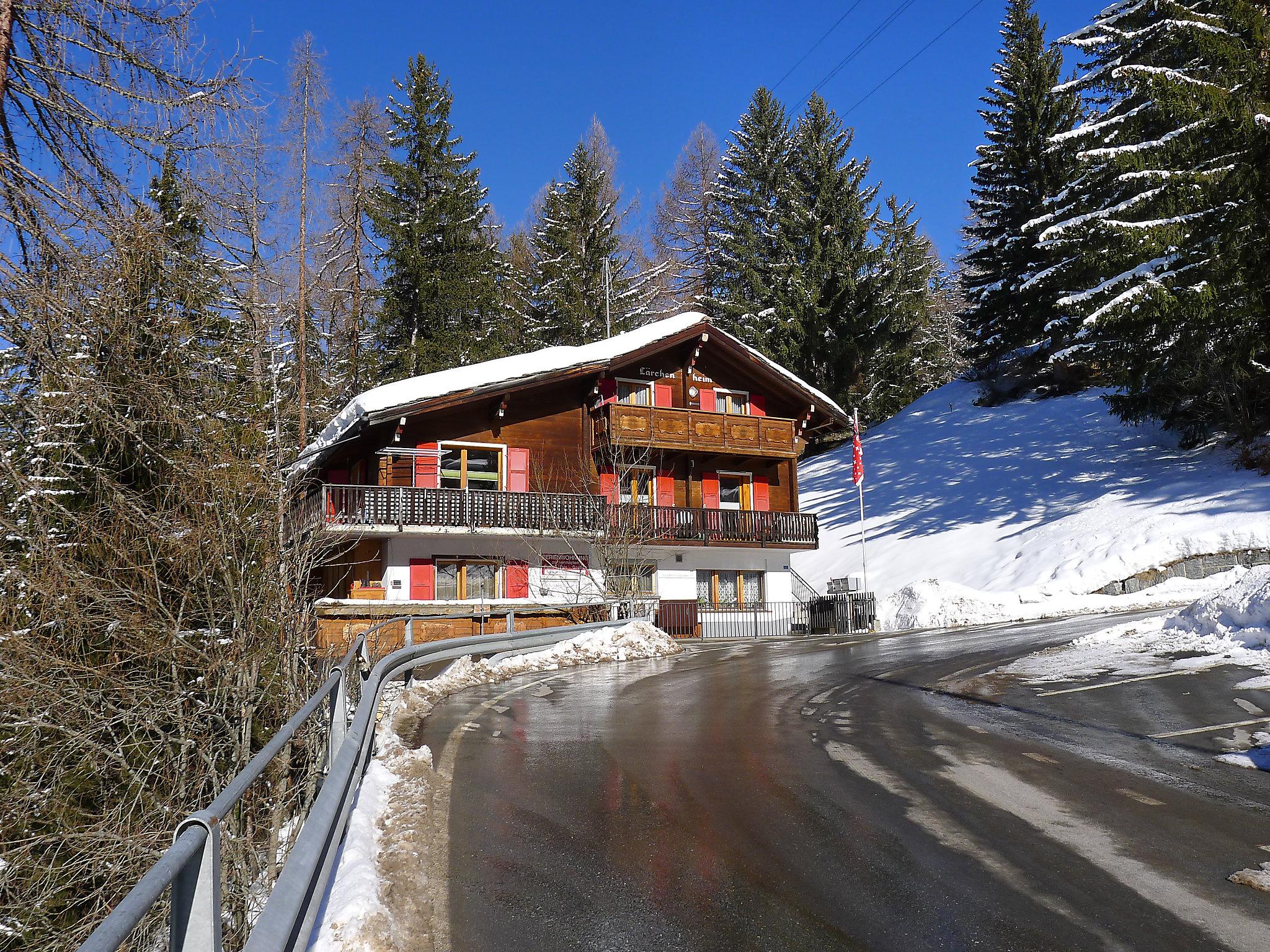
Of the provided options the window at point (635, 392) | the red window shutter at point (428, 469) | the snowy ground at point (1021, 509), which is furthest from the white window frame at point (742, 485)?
the red window shutter at point (428, 469)

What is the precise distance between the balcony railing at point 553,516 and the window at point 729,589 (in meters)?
1.68

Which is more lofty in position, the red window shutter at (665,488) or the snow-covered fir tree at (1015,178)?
the snow-covered fir tree at (1015,178)

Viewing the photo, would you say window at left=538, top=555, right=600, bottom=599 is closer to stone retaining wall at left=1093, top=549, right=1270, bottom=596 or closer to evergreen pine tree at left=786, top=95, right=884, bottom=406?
→ stone retaining wall at left=1093, top=549, right=1270, bottom=596

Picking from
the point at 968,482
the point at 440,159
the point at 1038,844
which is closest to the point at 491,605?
the point at 1038,844

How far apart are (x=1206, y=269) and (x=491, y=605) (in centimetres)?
2116

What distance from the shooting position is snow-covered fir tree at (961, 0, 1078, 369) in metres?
50.7

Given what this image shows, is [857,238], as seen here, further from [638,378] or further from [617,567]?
[617,567]

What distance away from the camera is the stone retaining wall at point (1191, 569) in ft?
93.1

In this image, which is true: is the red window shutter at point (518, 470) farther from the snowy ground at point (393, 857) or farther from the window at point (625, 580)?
the snowy ground at point (393, 857)

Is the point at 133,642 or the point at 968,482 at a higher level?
the point at 968,482

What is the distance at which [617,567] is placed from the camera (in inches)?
1093

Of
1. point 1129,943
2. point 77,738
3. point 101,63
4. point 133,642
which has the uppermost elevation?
point 101,63

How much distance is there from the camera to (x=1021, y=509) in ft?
127

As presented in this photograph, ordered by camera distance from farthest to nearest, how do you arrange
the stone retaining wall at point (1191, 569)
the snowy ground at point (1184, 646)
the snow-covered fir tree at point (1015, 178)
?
the snow-covered fir tree at point (1015, 178), the stone retaining wall at point (1191, 569), the snowy ground at point (1184, 646)
